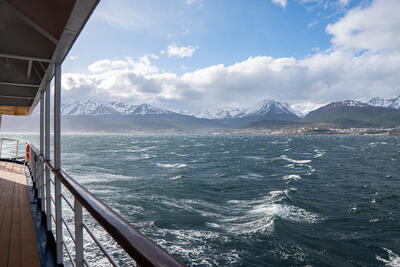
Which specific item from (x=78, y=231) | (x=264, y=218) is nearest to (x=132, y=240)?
(x=78, y=231)

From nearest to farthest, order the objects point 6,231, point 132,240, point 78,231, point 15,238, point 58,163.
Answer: point 132,240 → point 78,231 → point 58,163 → point 15,238 → point 6,231

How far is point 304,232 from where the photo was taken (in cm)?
884

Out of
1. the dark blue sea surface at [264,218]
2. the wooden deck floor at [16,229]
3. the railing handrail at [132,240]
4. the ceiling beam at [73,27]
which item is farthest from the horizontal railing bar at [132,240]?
the dark blue sea surface at [264,218]

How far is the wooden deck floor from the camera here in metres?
2.69

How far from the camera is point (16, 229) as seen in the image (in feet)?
11.3

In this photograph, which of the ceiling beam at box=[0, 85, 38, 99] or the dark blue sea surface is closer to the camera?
the ceiling beam at box=[0, 85, 38, 99]

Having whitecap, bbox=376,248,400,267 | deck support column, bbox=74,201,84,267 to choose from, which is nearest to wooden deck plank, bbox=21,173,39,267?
deck support column, bbox=74,201,84,267

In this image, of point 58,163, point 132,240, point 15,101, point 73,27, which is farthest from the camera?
point 15,101

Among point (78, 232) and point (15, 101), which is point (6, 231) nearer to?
point (78, 232)

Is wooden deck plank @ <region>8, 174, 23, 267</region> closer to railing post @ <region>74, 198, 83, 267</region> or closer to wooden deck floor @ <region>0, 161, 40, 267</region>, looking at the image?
wooden deck floor @ <region>0, 161, 40, 267</region>

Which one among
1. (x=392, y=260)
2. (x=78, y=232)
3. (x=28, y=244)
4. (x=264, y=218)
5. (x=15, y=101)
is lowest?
(x=392, y=260)

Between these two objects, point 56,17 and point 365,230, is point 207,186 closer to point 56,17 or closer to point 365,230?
point 365,230

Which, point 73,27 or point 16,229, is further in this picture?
point 16,229

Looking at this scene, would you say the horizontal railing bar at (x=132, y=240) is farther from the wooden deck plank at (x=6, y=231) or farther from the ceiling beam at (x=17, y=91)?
the ceiling beam at (x=17, y=91)
